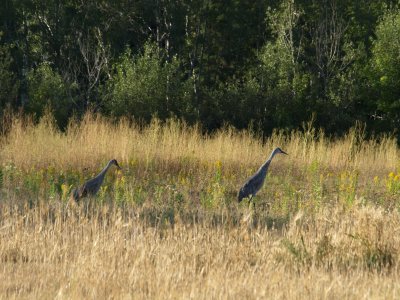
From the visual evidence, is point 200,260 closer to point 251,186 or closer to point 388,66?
point 251,186

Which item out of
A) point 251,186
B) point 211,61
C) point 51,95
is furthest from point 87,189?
point 211,61

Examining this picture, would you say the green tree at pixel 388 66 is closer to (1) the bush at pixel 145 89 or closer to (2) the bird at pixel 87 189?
(1) the bush at pixel 145 89

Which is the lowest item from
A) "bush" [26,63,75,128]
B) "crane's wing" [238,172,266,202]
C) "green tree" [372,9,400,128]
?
"bush" [26,63,75,128]

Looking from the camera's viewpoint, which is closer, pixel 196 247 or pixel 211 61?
pixel 196 247

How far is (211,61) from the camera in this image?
2783cm

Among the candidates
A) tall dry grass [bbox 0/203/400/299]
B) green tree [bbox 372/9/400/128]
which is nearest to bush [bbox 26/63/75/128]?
green tree [bbox 372/9/400/128]

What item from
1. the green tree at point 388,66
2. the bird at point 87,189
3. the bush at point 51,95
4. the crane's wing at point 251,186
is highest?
the green tree at point 388,66

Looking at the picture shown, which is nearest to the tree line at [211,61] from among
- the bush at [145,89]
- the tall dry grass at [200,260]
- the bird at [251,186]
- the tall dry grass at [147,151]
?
the bush at [145,89]

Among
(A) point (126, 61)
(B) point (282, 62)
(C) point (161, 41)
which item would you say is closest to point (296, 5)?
(B) point (282, 62)

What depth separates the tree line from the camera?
22.9m

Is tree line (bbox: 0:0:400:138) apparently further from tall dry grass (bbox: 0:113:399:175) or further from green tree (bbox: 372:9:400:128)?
tall dry grass (bbox: 0:113:399:175)

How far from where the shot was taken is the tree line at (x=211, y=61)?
22.9 m

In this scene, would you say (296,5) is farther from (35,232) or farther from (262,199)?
(35,232)

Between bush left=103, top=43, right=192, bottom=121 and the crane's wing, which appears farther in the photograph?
bush left=103, top=43, right=192, bottom=121
